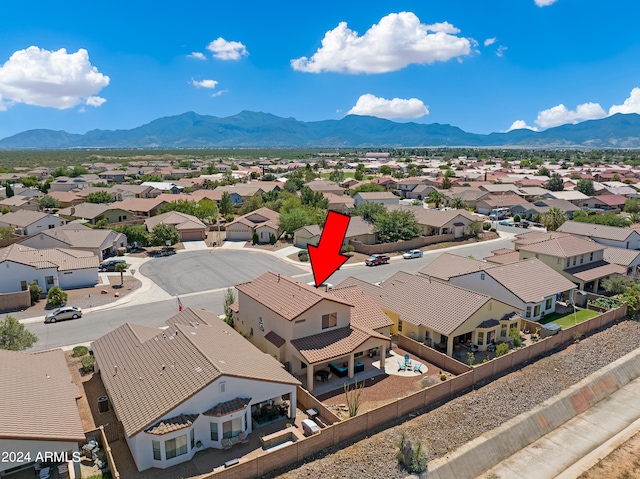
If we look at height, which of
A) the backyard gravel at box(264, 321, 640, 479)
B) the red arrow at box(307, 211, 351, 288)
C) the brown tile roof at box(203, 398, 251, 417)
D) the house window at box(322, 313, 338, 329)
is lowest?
the backyard gravel at box(264, 321, 640, 479)

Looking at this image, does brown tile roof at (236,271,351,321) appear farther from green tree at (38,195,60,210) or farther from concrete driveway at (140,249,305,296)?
green tree at (38,195,60,210)

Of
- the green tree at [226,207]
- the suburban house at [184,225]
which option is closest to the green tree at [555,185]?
the green tree at [226,207]

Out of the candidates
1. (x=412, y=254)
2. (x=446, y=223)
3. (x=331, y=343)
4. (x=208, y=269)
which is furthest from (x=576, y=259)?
(x=208, y=269)

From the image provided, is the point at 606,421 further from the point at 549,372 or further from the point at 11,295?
the point at 11,295

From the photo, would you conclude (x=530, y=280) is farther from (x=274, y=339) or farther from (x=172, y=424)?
(x=172, y=424)

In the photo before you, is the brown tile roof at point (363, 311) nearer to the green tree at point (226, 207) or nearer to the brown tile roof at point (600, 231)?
the brown tile roof at point (600, 231)

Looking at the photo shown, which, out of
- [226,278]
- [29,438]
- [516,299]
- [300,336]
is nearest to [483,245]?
[516,299]

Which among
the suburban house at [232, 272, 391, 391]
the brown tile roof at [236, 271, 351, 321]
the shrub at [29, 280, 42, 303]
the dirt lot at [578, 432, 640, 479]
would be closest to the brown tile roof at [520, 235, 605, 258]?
the dirt lot at [578, 432, 640, 479]
